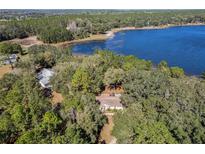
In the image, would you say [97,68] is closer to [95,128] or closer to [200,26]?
[95,128]

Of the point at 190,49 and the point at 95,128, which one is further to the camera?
the point at 190,49

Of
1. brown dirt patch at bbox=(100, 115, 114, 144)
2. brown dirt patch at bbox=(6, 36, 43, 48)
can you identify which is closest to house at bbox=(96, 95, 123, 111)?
brown dirt patch at bbox=(100, 115, 114, 144)

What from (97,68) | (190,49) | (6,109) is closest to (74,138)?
(6,109)

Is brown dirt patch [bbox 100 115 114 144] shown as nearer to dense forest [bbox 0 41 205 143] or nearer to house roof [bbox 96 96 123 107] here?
dense forest [bbox 0 41 205 143]

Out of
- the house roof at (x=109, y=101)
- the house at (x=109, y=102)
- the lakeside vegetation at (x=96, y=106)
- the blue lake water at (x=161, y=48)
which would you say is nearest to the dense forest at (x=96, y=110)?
the lakeside vegetation at (x=96, y=106)

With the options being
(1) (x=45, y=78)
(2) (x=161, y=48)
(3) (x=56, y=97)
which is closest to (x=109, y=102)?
(3) (x=56, y=97)

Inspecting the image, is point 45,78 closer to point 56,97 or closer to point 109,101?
point 56,97
